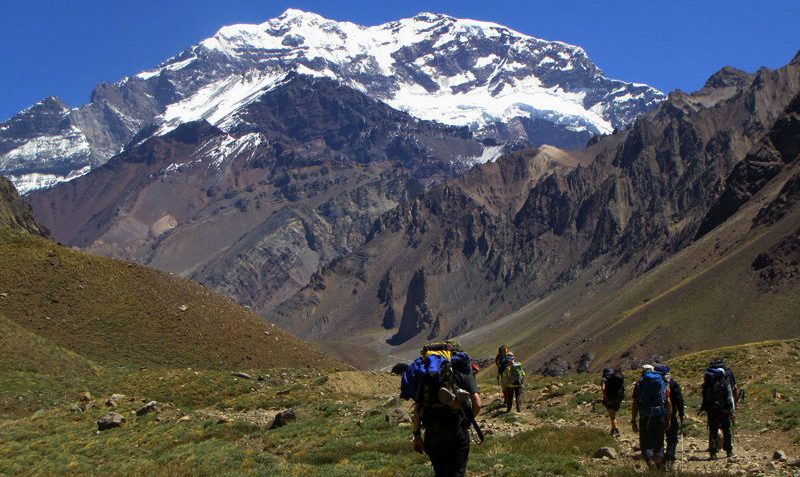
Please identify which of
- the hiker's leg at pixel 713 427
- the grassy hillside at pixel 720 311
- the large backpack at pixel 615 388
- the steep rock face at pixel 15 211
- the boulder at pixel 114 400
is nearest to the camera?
the hiker's leg at pixel 713 427

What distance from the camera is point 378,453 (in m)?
25.8

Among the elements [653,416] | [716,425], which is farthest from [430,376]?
[716,425]

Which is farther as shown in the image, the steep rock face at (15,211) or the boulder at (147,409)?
the steep rock face at (15,211)

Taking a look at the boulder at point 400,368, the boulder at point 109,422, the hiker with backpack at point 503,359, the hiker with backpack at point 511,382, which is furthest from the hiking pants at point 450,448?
the boulder at point 109,422

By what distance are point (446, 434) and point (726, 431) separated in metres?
10.7

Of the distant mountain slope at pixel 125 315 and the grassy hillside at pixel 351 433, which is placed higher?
Result: the distant mountain slope at pixel 125 315

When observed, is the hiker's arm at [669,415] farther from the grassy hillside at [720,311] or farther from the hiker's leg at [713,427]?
the grassy hillside at [720,311]

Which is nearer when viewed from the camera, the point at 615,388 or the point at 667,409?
the point at 667,409

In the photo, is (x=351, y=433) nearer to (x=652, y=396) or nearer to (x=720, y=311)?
(x=652, y=396)

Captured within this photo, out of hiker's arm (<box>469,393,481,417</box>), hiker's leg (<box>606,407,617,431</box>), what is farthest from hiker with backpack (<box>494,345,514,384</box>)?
hiker's arm (<box>469,393,481,417</box>)

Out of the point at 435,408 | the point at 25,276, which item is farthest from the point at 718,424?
the point at 25,276

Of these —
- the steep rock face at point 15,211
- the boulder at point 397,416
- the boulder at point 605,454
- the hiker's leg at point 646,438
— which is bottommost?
the boulder at point 605,454

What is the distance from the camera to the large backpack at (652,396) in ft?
76.1

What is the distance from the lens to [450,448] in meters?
17.9
